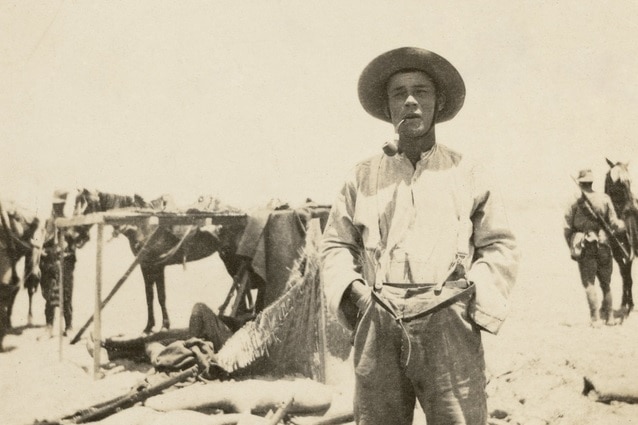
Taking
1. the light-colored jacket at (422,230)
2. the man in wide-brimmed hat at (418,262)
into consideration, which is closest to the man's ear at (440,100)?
the man in wide-brimmed hat at (418,262)

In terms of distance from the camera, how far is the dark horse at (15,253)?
5.76 meters

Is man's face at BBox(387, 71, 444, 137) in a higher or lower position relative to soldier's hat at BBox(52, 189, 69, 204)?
higher

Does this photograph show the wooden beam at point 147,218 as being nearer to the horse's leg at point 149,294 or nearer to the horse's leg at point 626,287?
the horse's leg at point 149,294

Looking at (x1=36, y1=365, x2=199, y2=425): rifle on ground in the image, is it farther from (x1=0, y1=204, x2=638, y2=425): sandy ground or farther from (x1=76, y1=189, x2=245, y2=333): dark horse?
(x1=76, y1=189, x2=245, y2=333): dark horse

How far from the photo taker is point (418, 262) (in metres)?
2.10

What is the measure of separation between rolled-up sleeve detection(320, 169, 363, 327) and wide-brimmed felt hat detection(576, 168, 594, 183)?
583 centimetres

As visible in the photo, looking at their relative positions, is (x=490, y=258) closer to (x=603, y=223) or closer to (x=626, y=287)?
(x=603, y=223)

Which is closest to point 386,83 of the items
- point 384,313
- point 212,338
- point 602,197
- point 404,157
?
point 404,157

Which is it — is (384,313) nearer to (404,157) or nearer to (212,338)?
(404,157)

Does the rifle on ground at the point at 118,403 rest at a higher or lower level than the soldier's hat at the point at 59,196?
lower

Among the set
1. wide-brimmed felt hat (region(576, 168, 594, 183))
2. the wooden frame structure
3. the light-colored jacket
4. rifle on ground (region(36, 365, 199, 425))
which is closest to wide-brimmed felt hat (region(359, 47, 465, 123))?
the light-colored jacket

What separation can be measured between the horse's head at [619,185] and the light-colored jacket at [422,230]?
496 centimetres

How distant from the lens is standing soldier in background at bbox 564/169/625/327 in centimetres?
711

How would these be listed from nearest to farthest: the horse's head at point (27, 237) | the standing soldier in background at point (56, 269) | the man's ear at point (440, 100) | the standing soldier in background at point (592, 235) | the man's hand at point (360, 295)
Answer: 1. the man's hand at point (360, 295)
2. the man's ear at point (440, 100)
3. the standing soldier in background at point (592, 235)
4. the horse's head at point (27, 237)
5. the standing soldier in background at point (56, 269)
